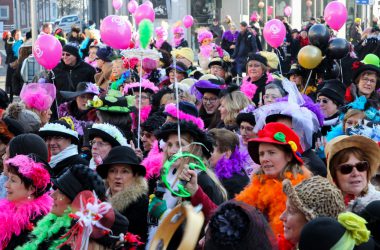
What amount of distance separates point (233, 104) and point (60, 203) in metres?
3.90

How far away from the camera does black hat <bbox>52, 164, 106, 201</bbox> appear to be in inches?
183

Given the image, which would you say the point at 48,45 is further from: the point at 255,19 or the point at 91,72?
the point at 255,19

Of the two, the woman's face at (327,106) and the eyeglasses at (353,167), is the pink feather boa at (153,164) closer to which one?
the eyeglasses at (353,167)

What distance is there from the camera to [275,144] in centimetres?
522

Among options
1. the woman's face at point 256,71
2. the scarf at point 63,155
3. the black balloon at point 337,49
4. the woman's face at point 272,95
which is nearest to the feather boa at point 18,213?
the scarf at point 63,155

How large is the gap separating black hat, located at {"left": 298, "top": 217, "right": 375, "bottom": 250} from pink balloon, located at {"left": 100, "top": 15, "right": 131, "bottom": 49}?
9525mm

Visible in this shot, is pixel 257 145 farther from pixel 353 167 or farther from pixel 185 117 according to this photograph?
pixel 185 117

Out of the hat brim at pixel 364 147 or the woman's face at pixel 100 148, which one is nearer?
the hat brim at pixel 364 147

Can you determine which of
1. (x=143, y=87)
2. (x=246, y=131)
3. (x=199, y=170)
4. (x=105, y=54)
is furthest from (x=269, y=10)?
(x=199, y=170)

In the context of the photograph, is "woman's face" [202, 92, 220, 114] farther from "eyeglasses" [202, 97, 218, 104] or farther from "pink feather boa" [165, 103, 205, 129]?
"pink feather boa" [165, 103, 205, 129]

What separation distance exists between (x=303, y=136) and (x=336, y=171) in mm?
1293

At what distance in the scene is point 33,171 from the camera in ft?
17.0

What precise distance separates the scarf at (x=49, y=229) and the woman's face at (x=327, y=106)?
177 inches

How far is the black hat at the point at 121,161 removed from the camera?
569 centimetres
